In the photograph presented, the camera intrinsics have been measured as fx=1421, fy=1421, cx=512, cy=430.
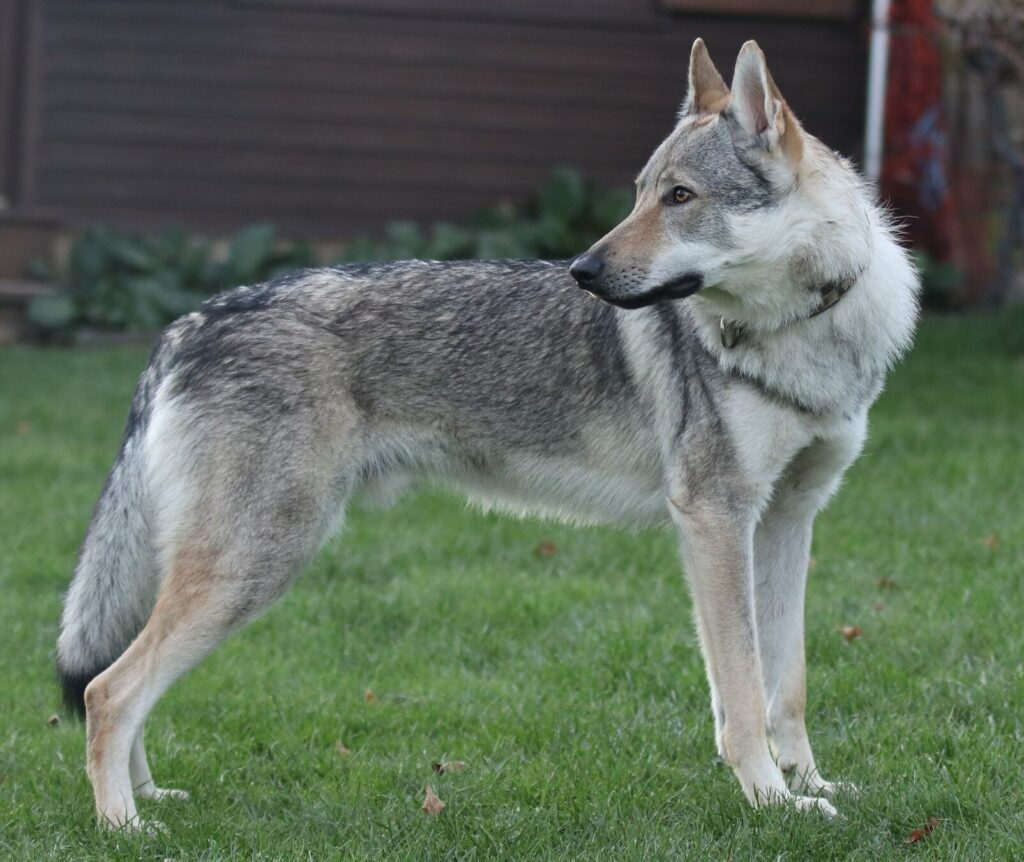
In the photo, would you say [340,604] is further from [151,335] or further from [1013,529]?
[151,335]

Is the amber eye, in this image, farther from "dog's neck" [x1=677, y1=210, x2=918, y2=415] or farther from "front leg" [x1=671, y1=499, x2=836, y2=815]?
"front leg" [x1=671, y1=499, x2=836, y2=815]

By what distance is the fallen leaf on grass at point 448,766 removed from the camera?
411 centimetres

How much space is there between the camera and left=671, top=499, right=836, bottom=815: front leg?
12.3ft

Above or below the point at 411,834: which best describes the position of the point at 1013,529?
below

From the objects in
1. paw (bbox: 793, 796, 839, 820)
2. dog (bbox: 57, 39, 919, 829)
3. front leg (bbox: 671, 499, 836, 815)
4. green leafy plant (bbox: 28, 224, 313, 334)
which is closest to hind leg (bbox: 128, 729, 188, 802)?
dog (bbox: 57, 39, 919, 829)

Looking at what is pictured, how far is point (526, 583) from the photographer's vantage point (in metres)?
5.80

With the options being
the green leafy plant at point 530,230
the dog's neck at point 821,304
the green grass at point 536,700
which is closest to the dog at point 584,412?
the dog's neck at point 821,304

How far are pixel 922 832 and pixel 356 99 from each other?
35.2 ft

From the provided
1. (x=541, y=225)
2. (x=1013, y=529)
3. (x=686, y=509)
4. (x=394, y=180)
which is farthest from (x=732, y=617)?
(x=394, y=180)

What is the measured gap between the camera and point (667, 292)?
373cm

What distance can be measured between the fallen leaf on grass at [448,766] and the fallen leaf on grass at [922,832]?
50.1 inches

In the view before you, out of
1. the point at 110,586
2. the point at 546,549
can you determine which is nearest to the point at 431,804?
the point at 110,586

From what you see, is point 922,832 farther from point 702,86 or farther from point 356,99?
point 356,99

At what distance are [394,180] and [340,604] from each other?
26.8 feet
